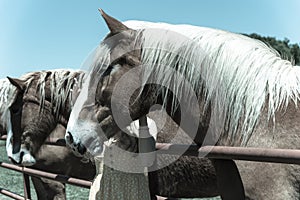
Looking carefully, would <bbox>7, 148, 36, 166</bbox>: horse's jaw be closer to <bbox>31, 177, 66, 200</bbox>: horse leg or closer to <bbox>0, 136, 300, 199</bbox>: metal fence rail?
<bbox>31, 177, 66, 200</bbox>: horse leg

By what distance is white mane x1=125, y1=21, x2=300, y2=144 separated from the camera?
1.75 metres

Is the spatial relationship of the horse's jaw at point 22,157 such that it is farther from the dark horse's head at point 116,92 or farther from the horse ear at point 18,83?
the dark horse's head at point 116,92

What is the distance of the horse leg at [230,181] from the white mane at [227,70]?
112 millimetres

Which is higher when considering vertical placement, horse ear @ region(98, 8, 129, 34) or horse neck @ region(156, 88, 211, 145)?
horse ear @ region(98, 8, 129, 34)

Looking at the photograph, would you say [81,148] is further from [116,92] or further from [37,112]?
[37,112]

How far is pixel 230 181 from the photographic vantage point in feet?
5.67

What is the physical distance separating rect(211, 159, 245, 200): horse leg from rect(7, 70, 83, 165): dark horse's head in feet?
7.20

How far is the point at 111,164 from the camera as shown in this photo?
2225 mm

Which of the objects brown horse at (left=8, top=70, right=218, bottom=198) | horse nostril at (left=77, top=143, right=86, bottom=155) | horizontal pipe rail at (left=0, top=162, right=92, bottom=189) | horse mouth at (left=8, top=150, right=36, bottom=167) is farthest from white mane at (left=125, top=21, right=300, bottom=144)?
horse mouth at (left=8, top=150, right=36, bottom=167)

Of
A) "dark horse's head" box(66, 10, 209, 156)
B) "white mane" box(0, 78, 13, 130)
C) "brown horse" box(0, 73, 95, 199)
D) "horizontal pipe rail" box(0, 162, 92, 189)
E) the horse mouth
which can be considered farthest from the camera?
"white mane" box(0, 78, 13, 130)

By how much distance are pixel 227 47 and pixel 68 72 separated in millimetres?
2247

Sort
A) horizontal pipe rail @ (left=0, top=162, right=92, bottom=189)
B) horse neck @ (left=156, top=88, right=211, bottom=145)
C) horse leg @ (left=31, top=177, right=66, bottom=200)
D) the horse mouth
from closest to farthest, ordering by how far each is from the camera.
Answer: horse neck @ (left=156, top=88, right=211, bottom=145) → horizontal pipe rail @ (left=0, top=162, right=92, bottom=189) → the horse mouth → horse leg @ (left=31, top=177, right=66, bottom=200)

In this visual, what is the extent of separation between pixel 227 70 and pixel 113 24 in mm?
598

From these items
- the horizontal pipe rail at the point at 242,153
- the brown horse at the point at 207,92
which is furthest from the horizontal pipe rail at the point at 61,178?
the horizontal pipe rail at the point at 242,153
